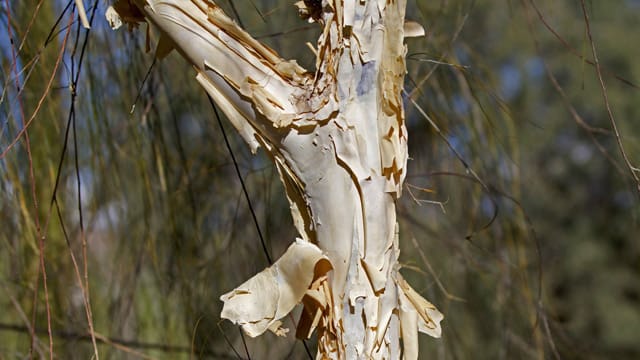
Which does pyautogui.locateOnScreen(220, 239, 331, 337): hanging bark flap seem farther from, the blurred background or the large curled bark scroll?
the blurred background

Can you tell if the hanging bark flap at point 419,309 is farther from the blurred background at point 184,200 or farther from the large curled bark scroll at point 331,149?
the blurred background at point 184,200

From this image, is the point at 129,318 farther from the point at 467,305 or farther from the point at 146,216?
the point at 467,305

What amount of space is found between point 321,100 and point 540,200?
3105 mm

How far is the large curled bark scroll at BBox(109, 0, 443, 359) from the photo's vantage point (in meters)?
0.38

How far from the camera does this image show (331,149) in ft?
1.24

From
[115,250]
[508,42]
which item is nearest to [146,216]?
[115,250]

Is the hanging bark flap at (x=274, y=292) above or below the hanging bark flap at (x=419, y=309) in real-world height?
above

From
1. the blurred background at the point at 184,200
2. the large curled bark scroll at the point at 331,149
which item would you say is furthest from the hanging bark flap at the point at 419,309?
the blurred background at the point at 184,200

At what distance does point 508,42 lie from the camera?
2.53m

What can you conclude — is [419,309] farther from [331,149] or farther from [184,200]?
[184,200]

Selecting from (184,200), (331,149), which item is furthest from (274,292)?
(184,200)

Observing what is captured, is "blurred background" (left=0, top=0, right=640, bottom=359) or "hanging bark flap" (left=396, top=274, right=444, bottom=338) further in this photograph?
"blurred background" (left=0, top=0, right=640, bottom=359)

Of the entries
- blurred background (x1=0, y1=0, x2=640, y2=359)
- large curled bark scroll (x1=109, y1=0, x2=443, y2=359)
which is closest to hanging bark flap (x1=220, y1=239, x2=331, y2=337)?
large curled bark scroll (x1=109, y1=0, x2=443, y2=359)

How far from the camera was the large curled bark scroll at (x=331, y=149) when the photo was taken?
38cm
